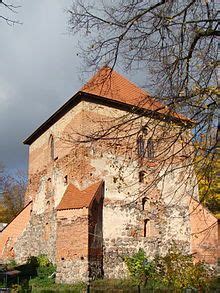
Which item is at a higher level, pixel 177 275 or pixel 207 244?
pixel 207 244

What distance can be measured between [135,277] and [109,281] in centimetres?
162

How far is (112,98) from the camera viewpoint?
14.1 meters

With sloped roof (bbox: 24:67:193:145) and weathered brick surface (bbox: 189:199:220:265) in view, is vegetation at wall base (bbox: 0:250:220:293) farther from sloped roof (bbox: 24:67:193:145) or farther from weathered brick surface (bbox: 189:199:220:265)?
sloped roof (bbox: 24:67:193:145)

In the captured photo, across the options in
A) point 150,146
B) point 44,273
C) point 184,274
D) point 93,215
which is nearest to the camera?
point 150,146

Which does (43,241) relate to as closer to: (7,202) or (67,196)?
(67,196)

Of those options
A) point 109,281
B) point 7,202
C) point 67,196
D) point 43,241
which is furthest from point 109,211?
point 7,202

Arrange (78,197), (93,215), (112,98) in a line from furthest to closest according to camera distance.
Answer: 1. (78,197)
2. (93,215)
3. (112,98)

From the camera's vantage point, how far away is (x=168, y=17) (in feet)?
21.3

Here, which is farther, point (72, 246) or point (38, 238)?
point (38, 238)

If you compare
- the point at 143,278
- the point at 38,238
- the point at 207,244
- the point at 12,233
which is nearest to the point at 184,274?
the point at 143,278

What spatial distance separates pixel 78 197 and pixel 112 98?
6.35 meters

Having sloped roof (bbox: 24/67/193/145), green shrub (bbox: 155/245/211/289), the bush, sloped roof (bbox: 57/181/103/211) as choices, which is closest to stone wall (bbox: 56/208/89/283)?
sloped roof (bbox: 57/181/103/211)

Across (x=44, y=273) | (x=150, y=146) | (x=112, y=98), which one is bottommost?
(x=44, y=273)

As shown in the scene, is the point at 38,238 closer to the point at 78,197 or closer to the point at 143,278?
the point at 78,197
